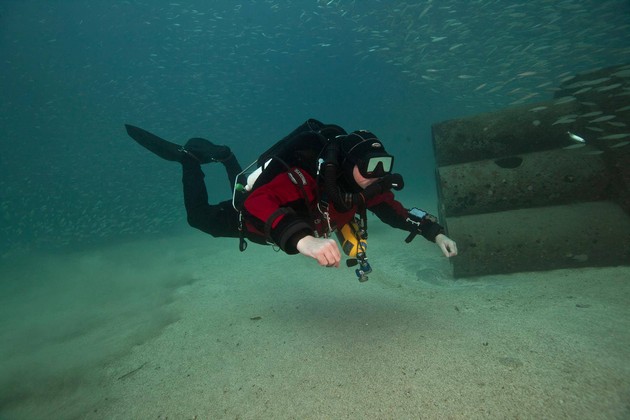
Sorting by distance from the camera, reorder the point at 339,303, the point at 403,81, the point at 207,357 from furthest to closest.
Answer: the point at 403,81 → the point at 339,303 → the point at 207,357

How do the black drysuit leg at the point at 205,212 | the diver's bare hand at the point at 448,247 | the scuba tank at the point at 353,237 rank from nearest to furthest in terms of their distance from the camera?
1. the scuba tank at the point at 353,237
2. the diver's bare hand at the point at 448,247
3. the black drysuit leg at the point at 205,212

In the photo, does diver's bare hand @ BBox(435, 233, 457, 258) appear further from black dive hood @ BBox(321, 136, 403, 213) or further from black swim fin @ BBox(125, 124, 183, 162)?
black swim fin @ BBox(125, 124, 183, 162)

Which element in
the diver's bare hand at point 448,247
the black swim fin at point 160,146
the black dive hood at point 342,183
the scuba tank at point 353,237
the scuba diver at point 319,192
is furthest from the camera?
the black swim fin at point 160,146

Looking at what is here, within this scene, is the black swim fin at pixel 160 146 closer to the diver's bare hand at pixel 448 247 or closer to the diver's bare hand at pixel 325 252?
the diver's bare hand at pixel 325 252

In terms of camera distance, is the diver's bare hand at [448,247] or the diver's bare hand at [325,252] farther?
the diver's bare hand at [448,247]

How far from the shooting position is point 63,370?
144 inches

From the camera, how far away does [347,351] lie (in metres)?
2.84

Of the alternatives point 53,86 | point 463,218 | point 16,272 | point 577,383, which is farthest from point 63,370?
point 53,86

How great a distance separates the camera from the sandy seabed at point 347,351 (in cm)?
207

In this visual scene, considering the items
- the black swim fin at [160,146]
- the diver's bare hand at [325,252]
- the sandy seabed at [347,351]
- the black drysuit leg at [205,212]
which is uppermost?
the black swim fin at [160,146]

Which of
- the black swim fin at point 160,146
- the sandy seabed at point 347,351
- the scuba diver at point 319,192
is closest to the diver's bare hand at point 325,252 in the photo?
the scuba diver at point 319,192

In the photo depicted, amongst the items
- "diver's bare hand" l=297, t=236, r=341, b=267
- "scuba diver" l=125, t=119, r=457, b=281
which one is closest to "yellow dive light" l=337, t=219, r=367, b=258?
"scuba diver" l=125, t=119, r=457, b=281

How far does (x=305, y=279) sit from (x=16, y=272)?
59.5 ft

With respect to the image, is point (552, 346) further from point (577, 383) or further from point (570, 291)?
point (570, 291)
